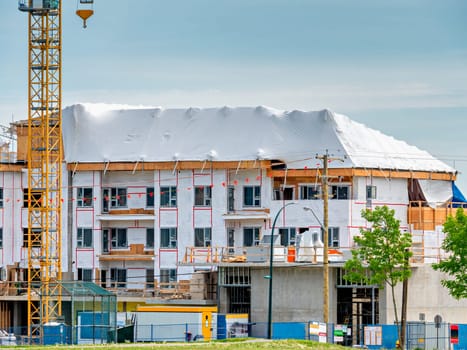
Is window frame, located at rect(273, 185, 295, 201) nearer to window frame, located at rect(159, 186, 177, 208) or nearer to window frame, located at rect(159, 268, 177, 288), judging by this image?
window frame, located at rect(159, 186, 177, 208)

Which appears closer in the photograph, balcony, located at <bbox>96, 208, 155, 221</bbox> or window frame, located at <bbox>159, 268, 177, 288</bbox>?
window frame, located at <bbox>159, 268, 177, 288</bbox>

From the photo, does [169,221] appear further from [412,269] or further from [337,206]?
[412,269]

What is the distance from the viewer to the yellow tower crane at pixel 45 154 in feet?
375

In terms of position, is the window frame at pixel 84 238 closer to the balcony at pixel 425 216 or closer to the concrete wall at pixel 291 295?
the concrete wall at pixel 291 295

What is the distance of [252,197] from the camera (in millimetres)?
114688

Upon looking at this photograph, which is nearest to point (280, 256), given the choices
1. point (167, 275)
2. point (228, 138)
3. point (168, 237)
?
point (167, 275)

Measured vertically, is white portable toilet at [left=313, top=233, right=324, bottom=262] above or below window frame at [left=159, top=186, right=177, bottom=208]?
below

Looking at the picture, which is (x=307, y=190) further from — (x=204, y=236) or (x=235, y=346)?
(x=235, y=346)

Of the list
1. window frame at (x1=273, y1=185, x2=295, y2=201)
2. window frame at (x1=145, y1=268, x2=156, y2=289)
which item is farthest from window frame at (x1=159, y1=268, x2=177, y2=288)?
window frame at (x1=273, y1=185, x2=295, y2=201)

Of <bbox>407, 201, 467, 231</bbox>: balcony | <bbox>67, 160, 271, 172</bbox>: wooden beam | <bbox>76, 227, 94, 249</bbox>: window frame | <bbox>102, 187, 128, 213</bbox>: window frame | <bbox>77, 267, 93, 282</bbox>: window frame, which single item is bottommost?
<bbox>77, 267, 93, 282</bbox>: window frame

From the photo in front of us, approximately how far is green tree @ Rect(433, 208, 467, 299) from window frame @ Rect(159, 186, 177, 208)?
3228cm

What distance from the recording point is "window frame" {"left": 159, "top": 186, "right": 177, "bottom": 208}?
380 ft

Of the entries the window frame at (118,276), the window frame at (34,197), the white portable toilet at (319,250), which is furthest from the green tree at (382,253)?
the window frame at (34,197)

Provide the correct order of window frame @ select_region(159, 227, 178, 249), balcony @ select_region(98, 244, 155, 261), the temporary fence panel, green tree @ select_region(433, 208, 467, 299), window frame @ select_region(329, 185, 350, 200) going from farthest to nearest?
balcony @ select_region(98, 244, 155, 261) → window frame @ select_region(159, 227, 178, 249) → window frame @ select_region(329, 185, 350, 200) → green tree @ select_region(433, 208, 467, 299) → the temporary fence panel
